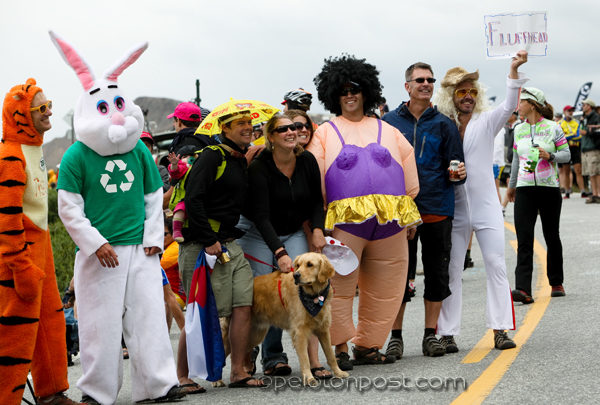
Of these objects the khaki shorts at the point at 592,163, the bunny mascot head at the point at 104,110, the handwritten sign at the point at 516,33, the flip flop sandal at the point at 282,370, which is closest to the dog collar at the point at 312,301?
the flip flop sandal at the point at 282,370

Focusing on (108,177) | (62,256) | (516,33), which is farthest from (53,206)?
(516,33)

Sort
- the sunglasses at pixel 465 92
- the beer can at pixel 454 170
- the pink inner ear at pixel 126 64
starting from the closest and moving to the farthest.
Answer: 1. the pink inner ear at pixel 126 64
2. the beer can at pixel 454 170
3. the sunglasses at pixel 465 92

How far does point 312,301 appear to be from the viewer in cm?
557

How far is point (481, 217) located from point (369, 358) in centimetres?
158

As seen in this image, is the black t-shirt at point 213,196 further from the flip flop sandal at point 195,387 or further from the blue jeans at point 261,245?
the flip flop sandal at point 195,387

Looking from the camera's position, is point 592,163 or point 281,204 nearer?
point 281,204

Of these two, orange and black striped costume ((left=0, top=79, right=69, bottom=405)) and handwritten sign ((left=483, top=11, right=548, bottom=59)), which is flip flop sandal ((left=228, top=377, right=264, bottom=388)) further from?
handwritten sign ((left=483, top=11, right=548, bottom=59))

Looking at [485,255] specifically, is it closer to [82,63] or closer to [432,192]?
[432,192]

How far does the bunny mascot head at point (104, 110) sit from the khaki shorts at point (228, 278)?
945 millimetres

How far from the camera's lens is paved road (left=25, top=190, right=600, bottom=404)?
480 cm

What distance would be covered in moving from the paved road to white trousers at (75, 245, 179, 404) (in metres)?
0.39

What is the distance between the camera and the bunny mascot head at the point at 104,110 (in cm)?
524

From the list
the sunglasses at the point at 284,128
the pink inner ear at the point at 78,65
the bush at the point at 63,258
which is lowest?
the bush at the point at 63,258

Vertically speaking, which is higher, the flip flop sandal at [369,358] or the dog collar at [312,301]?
the dog collar at [312,301]
